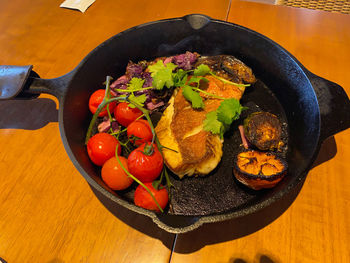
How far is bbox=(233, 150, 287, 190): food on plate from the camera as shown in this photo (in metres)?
1.21

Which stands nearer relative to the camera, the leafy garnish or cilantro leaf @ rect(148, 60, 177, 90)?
the leafy garnish

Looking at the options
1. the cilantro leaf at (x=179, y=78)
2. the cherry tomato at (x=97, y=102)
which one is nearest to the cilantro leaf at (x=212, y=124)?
the cilantro leaf at (x=179, y=78)

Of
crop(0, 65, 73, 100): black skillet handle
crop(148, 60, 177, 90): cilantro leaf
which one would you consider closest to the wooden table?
crop(0, 65, 73, 100): black skillet handle

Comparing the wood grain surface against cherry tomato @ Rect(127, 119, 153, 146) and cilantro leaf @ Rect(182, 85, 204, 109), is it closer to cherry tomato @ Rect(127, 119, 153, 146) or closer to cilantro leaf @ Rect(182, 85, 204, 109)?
cherry tomato @ Rect(127, 119, 153, 146)

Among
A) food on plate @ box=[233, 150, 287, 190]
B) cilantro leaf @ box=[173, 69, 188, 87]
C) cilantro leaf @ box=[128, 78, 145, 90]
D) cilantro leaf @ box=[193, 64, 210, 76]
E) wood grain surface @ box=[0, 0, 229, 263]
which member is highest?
cilantro leaf @ box=[193, 64, 210, 76]

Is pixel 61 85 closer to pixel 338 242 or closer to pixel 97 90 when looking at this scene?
pixel 97 90

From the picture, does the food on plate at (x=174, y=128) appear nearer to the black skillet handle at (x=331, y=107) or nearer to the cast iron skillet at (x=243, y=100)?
the cast iron skillet at (x=243, y=100)

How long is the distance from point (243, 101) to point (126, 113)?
0.84 metres

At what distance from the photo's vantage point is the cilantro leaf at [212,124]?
137 cm

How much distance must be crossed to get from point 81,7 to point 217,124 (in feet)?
7.00

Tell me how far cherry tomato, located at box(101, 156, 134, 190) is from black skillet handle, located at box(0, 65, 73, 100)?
491 mm

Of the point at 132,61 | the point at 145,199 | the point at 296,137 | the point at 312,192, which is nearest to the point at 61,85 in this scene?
the point at 132,61

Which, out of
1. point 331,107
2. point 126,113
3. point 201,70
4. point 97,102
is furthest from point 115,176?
point 331,107

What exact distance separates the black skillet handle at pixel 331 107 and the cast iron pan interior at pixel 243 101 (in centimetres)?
4
